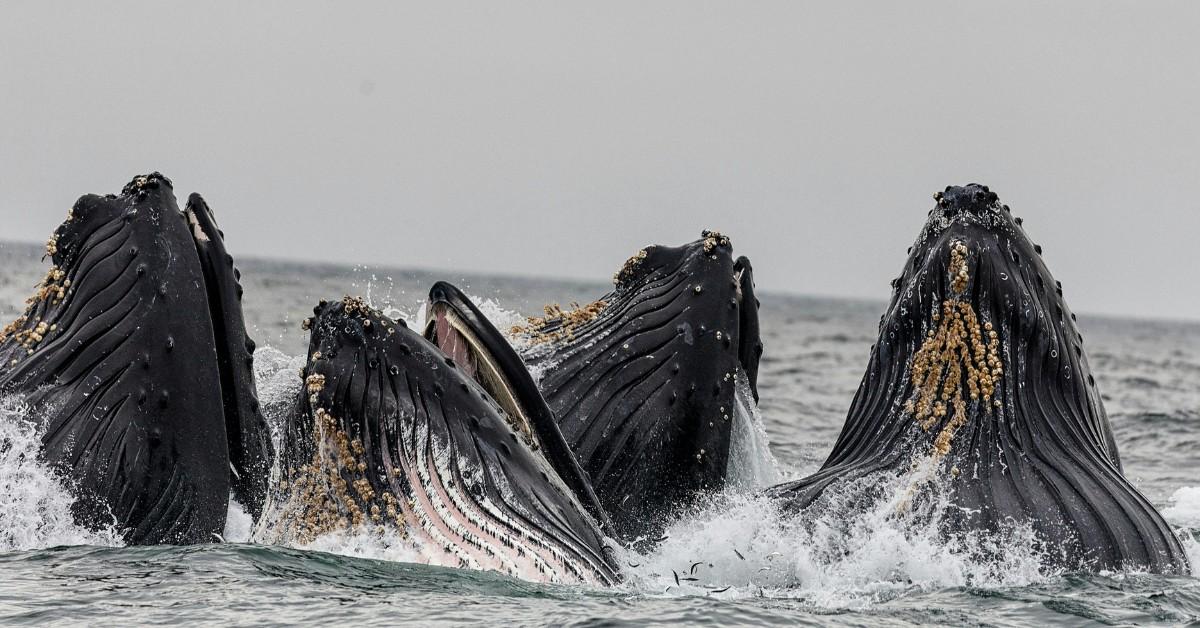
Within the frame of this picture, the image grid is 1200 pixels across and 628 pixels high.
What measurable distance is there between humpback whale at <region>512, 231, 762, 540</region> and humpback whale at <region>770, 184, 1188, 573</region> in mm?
862

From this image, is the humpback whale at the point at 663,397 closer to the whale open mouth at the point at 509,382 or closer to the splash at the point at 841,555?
the splash at the point at 841,555

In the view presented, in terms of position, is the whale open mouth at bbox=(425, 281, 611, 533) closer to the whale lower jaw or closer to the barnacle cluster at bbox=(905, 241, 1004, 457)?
the whale lower jaw

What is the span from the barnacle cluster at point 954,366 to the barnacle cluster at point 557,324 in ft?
7.28

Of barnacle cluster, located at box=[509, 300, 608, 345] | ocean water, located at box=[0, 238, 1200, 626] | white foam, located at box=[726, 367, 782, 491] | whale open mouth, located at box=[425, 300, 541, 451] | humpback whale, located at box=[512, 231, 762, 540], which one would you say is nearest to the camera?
ocean water, located at box=[0, 238, 1200, 626]

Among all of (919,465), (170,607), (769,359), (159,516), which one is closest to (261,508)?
(159,516)

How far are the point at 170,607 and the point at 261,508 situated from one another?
1.81 meters

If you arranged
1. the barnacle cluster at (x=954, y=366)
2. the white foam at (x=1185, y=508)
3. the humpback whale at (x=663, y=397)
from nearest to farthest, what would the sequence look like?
1. the barnacle cluster at (x=954, y=366)
2. the humpback whale at (x=663, y=397)
3. the white foam at (x=1185, y=508)

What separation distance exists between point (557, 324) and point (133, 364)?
303cm

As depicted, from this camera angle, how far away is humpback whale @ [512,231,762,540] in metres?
9.01

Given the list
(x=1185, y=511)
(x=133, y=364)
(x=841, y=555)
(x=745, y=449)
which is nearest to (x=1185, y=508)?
(x=1185, y=511)

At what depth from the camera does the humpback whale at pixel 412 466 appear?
22.5 feet

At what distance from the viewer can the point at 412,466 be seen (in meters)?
6.90

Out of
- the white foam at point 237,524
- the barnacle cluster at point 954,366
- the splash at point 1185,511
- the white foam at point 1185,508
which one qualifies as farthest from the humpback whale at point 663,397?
the white foam at point 1185,508

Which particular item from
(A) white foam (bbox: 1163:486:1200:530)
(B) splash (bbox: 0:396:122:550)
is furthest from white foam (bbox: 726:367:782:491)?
(B) splash (bbox: 0:396:122:550)
